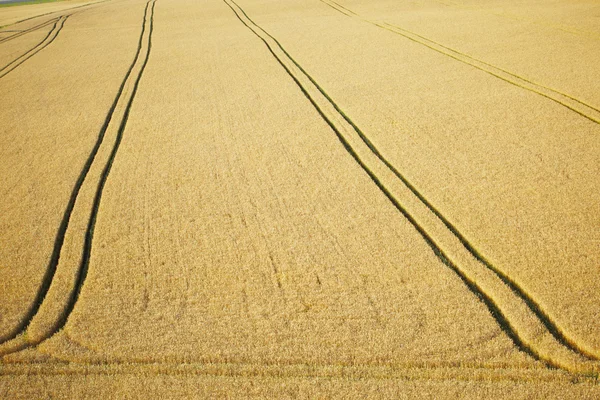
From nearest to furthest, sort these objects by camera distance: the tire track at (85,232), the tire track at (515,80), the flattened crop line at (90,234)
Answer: the tire track at (85,232)
the flattened crop line at (90,234)
the tire track at (515,80)

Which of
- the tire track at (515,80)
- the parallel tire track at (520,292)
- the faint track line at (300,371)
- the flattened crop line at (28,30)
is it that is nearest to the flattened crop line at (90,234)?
the faint track line at (300,371)

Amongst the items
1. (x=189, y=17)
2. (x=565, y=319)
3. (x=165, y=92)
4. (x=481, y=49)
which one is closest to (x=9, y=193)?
(x=165, y=92)

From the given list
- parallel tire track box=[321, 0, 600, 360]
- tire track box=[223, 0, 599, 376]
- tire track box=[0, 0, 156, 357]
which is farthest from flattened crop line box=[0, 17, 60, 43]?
parallel tire track box=[321, 0, 600, 360]

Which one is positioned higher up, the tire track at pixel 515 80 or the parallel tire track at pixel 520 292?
the tire track at pixel 515 80

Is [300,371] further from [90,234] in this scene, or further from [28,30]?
[28,30]

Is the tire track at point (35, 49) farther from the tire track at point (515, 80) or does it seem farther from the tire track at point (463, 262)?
the tire track at point (515, 80)

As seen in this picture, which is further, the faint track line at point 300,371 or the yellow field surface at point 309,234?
the yellow field surface at point 309,234
